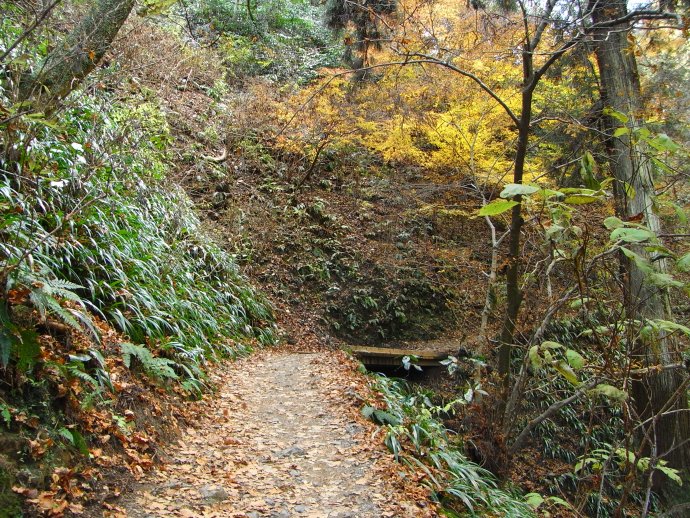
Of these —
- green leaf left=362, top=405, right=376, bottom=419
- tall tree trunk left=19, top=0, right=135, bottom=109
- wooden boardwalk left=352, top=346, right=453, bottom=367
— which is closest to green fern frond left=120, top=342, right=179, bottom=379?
green leaf left=362, top=405, right=376, bottom=419

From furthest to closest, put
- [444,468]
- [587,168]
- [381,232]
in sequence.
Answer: [381,232] → [444,468] → [587,168]

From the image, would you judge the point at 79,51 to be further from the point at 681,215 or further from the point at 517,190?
the point at 681,215

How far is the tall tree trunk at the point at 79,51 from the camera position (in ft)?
17.0

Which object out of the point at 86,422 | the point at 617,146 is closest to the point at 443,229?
the point at 617,146

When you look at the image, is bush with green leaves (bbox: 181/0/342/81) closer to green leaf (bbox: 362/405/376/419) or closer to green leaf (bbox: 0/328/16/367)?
green leaf (bbox: 362/405/376/419)

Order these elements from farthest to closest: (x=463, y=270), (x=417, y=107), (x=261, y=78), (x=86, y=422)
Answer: (x=261, y=78) → (x=463, y=270) → (x=417, y=107) → (x=86, y=422)

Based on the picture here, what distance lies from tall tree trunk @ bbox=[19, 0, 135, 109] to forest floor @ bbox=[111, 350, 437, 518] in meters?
3.90

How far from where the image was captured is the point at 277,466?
3875 mm

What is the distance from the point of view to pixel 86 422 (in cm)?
313

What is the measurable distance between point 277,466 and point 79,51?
15.6 feet

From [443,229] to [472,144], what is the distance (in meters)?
5.69

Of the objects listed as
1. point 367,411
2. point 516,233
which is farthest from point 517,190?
point 367,411

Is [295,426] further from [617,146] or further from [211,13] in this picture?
[211,13]

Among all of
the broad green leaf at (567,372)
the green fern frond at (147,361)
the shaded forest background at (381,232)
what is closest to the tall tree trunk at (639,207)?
the shaded forest background at (381,232)
